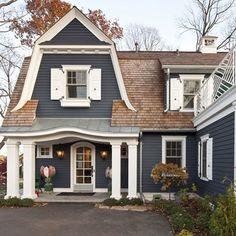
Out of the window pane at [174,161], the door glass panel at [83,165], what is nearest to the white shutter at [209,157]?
the window pane at [174,161]

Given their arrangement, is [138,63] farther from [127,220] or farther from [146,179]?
[127,220]

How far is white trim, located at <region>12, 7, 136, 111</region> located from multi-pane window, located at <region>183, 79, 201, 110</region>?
7.41ft

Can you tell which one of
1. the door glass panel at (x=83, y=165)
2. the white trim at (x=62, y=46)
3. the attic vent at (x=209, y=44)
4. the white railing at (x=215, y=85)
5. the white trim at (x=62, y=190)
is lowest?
the white trim at (x=62, y=190)

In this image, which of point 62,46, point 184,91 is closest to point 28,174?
point 62,46

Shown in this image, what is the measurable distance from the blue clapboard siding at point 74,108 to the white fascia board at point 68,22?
694 millimetres

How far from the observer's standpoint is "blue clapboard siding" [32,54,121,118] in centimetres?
1361

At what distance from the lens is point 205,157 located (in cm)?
1184

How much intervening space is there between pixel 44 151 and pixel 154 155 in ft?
15.2

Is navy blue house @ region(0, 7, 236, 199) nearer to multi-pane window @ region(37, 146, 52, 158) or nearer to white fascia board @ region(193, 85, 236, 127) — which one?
multi-pane window @ region(37, 146, 52, 158)

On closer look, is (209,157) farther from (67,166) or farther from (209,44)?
(209,44)

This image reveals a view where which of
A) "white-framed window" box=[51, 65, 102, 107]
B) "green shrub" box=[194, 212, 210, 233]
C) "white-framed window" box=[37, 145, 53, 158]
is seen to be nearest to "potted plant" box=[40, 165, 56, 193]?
"white-framed window" box=[37, 145, 53, 158]

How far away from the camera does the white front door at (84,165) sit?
47.7 feet

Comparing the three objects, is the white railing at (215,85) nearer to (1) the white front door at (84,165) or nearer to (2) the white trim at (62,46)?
(2) the white trim at (62,46)

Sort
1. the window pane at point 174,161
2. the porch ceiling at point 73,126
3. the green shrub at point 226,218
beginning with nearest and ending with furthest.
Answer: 1. the green shrub at point 226,218
2. the porch ceiling at point 73,126
3. the window pane at point 174,161
